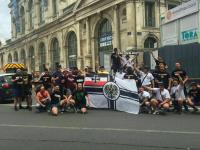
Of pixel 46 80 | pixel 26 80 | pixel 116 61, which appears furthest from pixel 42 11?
pixel 46 80

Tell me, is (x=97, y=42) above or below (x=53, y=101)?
above

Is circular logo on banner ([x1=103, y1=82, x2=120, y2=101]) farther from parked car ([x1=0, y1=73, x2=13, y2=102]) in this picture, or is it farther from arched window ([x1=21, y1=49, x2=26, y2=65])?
arched window ([x1=21, y1=49, x2=26, y2=65])

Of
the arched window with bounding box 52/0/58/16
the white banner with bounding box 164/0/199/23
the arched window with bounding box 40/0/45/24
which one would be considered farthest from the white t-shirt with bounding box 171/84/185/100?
the arched window with bounding box 40/0/45/24

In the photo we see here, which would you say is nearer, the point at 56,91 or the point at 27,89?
the point at 56,91

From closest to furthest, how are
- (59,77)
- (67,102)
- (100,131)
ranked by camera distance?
(100,131) < (67,102) < (59,77)

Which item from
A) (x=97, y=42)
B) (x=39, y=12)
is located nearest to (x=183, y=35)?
(x=97, y=42)

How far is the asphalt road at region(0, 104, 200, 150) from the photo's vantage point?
9.09 m

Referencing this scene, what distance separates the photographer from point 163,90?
49.8 ft

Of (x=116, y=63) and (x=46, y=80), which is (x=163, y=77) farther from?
(x=46, y=80)

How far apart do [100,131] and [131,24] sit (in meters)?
30.6

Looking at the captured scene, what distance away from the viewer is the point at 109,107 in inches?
645

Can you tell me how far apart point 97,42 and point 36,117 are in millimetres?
34510

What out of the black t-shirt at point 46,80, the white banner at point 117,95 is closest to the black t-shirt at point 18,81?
the black t-shirt at point 46,80

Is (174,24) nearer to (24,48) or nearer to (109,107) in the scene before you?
(109,107)
